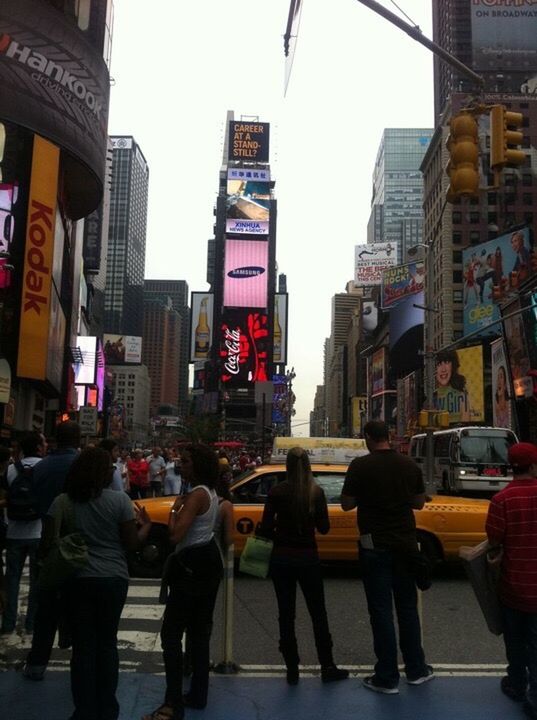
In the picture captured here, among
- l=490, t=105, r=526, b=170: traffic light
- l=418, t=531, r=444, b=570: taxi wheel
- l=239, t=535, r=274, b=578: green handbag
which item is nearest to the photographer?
→ l=239, t=535, r=274, b=578: green handbag

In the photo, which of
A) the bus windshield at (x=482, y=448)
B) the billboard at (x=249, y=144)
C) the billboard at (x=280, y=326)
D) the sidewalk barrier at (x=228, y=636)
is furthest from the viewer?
the billboard at (x=249, y=144)

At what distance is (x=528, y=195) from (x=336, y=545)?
108 metres

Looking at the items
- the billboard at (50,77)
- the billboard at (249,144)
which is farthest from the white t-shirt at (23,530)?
the billboard at (249,144)

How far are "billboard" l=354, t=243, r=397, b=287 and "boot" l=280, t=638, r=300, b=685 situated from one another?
5829 inches

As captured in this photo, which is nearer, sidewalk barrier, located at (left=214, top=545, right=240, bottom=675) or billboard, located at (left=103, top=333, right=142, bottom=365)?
sidewalk barrier, located at (left=214, top=545, right=240, bottom=675)

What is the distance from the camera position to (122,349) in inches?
5640

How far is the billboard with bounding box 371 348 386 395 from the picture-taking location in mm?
114762

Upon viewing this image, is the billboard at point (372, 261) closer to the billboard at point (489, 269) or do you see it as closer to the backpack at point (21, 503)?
the billboard at point (489, 269)

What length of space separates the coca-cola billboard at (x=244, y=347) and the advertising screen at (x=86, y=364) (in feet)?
105

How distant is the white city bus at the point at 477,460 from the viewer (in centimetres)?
2416

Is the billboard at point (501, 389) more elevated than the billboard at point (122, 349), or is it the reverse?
the billboard at point (122, 349)

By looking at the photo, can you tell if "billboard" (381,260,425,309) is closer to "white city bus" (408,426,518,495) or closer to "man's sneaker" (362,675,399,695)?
"white city bus" (408,426,518,495)

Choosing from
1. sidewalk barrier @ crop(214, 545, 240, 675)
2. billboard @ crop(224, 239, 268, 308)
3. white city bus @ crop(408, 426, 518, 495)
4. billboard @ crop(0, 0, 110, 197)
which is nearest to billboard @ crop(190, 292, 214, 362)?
billboard @ crop(224, 239, 268, 308)

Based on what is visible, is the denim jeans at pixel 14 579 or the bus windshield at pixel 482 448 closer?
the denim jeans at pixel 14 579
